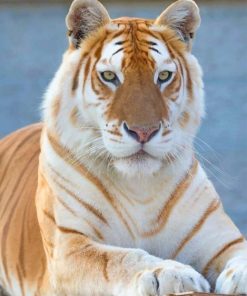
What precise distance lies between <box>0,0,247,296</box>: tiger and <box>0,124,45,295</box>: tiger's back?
30 centimetres

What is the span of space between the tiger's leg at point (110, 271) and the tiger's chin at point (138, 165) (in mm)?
244

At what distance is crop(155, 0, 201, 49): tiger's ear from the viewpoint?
172 inches

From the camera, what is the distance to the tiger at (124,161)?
409cm

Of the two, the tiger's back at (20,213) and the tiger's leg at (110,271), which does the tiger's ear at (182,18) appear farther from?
the tiger's back at (20,213)

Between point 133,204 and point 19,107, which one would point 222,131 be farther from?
point 133,204

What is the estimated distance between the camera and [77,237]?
166 inches

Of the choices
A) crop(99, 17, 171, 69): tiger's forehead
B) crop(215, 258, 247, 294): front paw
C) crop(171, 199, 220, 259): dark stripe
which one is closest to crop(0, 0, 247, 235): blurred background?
crop(171, 199, 220, 259): dark stripe

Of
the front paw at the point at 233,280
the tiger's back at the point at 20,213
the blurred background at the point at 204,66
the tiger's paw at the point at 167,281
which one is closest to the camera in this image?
the tiger's paw at the point at 167,281

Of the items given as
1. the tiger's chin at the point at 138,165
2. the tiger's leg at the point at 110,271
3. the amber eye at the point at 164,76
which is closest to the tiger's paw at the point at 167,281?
the tiger's leg at the point at 110,271

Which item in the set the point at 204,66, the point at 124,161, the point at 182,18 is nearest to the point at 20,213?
the point at 124,161

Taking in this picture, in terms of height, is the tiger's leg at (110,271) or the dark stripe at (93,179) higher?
the dark stripe at (93,179)

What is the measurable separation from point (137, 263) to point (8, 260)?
1.11m

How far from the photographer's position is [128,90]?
411cm

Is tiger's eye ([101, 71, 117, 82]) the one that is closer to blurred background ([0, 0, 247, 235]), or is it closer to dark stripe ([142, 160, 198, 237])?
dark stripe ([142, 160, 198, 237])
